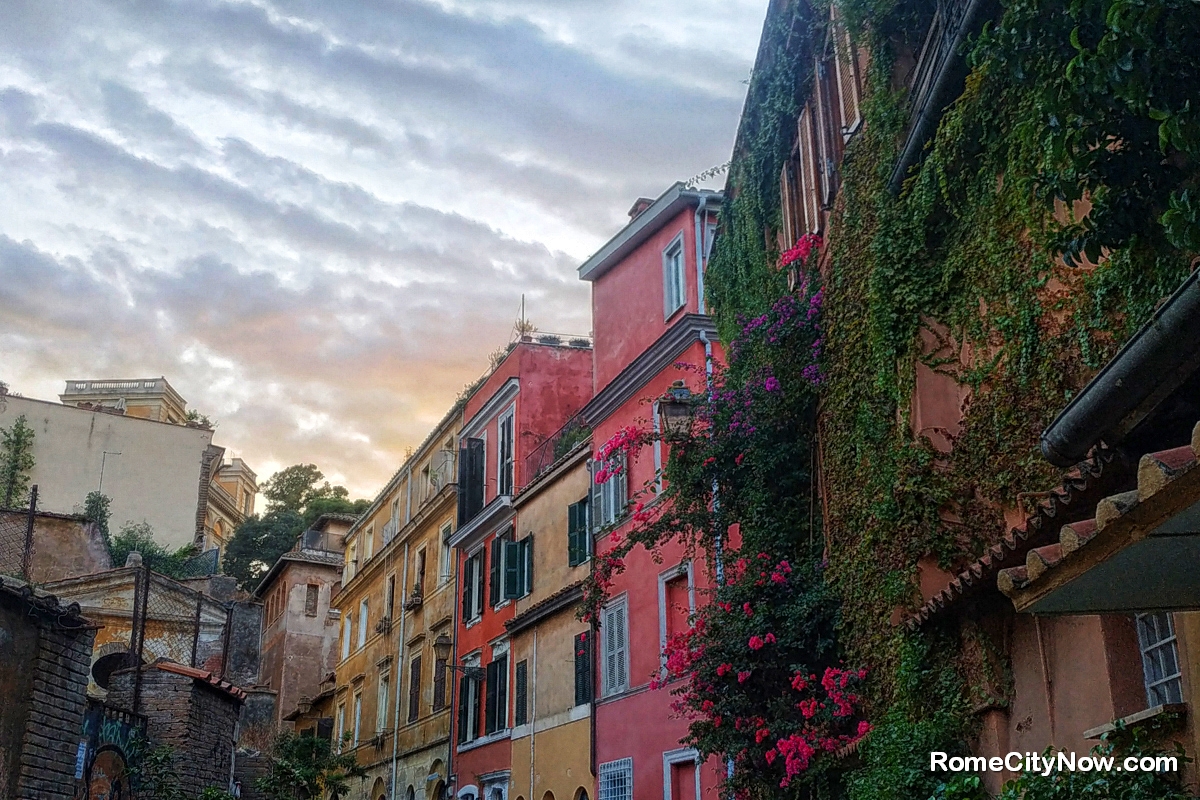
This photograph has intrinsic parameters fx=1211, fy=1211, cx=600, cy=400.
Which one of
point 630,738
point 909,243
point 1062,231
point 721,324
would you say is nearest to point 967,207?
point 909,243

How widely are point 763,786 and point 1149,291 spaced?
7.78 meters

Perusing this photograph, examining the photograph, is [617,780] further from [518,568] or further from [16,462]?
[16,462]

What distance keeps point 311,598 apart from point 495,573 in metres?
23.5

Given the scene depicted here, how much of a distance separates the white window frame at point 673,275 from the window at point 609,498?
2.98 metres

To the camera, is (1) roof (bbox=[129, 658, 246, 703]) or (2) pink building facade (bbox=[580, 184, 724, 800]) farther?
(2) pink building facade (bbox=[580, 184, 724, 800])

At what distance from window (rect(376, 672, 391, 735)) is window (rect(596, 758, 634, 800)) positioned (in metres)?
16.3

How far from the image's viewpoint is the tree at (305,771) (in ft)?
89.9

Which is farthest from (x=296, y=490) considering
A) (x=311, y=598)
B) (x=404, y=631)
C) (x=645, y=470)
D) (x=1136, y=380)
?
(x=1136, y=380)

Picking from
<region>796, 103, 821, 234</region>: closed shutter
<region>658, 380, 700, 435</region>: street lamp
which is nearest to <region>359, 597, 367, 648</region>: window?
<region>658, 380, 700, 435</region>: street lamp

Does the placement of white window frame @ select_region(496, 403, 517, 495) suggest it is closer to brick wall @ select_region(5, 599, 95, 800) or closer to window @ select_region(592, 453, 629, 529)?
window @ select_region(592, 453, 629, 529)

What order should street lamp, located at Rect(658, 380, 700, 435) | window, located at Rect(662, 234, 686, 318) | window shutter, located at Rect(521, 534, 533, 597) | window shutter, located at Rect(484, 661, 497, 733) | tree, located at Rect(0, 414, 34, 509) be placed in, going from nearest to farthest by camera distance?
1. street lamp, located at Rect(658, 380, 700, 435)
2. window, located at Rect(662, 234, 686, 318)
3. window shutter, located at Rect(521, 534, 533, 597)
4. window shutter, located at Rect(484, 661, 497, 733)
5. tree, located at Rect(0, 414, 34, 509)

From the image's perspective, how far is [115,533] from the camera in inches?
2032

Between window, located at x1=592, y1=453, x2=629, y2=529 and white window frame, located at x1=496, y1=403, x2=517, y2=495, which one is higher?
white window frame, located at x1=496, y1=403, x2=517, y2=495

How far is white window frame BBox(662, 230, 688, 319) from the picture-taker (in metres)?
21.8
